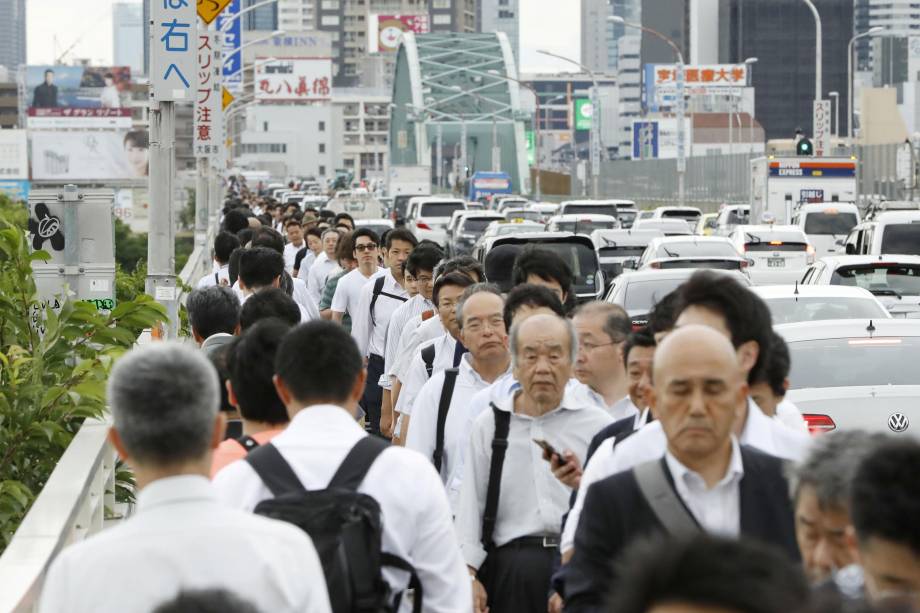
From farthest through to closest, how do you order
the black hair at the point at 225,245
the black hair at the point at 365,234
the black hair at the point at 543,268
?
the black hair at the point at 365,234 < the black hair at the point at 225,245 < the black hair at the point at 543,268

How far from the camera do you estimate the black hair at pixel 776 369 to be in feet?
20.0

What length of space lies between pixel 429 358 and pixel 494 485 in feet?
10.1

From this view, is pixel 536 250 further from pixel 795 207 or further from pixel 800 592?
pixel 795 207

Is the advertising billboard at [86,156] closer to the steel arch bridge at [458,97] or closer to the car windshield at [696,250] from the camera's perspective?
the steel arch bridge at [458,97]

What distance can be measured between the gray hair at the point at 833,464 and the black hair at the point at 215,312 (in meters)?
5.13

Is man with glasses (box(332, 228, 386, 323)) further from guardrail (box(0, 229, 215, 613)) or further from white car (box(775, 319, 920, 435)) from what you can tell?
guardrail (box(0, 229, 215, 613))

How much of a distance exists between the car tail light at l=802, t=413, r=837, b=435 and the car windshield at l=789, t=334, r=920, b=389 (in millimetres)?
486

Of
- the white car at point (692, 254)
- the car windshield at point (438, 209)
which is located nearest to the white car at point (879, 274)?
the white car at point (692, 254)

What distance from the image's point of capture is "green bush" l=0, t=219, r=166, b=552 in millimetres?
9586

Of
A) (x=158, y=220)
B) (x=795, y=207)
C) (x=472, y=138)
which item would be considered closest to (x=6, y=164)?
(x=472, y=138)

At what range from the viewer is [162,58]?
1441cm

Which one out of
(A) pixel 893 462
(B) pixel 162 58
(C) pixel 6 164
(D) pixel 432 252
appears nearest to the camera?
(A) pixel 893 462

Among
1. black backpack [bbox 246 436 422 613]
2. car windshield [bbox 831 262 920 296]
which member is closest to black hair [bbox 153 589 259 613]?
black backpack [bbox 246 436 422 613]

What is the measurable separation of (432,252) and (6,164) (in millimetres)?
122921
